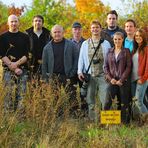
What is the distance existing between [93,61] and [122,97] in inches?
34.9

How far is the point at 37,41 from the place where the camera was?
32.1ft

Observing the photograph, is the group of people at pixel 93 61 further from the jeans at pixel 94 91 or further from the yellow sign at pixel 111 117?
the yellow sign at pixel 111 117

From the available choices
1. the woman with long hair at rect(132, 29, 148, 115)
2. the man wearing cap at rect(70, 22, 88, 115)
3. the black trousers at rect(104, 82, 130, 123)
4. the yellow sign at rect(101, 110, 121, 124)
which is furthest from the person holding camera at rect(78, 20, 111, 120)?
the yellow sign at rect(101, 110, 121, 124)

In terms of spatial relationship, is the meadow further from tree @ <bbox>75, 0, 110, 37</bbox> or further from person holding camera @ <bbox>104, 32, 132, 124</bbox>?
tree @ <bbox>75, 0, 110, 37</bbox>

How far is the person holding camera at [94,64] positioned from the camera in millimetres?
9055

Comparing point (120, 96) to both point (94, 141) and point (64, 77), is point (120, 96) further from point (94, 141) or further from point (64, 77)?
point (94, 141)

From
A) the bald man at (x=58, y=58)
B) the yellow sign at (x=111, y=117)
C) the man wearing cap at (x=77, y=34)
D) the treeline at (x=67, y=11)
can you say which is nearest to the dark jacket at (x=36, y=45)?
the bald man at (x=58, y=58)

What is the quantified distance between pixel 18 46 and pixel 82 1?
3219 centimetres

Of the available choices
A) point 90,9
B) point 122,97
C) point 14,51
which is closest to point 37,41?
point 14,51

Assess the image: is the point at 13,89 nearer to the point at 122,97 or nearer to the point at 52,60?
the point at 52,60

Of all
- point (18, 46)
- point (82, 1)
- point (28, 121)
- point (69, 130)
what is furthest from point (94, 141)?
point (82, 1)

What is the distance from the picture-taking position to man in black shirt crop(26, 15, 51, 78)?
381 inches

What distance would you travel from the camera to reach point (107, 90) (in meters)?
8.92

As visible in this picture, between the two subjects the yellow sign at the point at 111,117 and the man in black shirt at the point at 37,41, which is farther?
the man in black shirt at the point at 37,41
